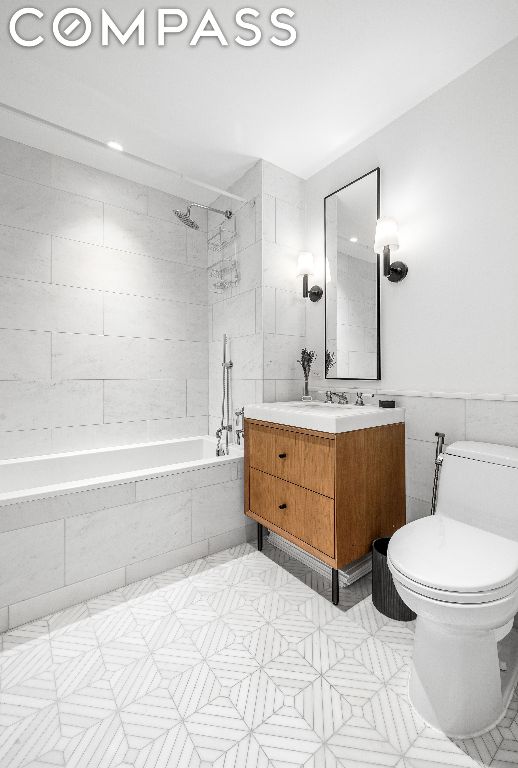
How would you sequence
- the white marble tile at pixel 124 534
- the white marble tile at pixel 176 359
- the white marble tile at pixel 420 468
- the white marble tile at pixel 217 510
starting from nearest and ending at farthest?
the white marble tile at pixel 124 534, the white marble tile at pixel 420 468, the white marble tile at pixel 217 510, the white marble tile at pixel 176 359

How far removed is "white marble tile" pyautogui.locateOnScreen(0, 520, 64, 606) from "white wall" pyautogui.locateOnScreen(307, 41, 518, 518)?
178 cm

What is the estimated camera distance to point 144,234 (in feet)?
8.71

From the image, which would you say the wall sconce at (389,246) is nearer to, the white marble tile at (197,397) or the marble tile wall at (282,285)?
the marble tile wall at (282,285)

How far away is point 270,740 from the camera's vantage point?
3.42ft

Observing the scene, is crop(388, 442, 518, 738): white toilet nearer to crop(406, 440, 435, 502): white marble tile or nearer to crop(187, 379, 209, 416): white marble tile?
crop(406, 440, 435, 502): white marble tile

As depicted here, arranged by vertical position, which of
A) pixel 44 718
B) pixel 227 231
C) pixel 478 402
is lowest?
pixel 44 718

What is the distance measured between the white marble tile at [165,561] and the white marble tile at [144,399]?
3.48 feet

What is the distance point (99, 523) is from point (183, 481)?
46 centimetres

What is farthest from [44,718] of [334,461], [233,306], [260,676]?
[233,306]

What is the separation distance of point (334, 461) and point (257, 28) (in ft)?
6.25

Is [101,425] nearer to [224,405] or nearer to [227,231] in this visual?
[224,405]

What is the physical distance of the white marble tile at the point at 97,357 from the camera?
2312 millimetres

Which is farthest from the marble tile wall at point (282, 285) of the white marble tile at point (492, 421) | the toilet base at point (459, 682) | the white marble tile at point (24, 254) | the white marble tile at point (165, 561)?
the toilet base at point (459, 682)

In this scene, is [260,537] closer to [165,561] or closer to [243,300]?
[165,561]
